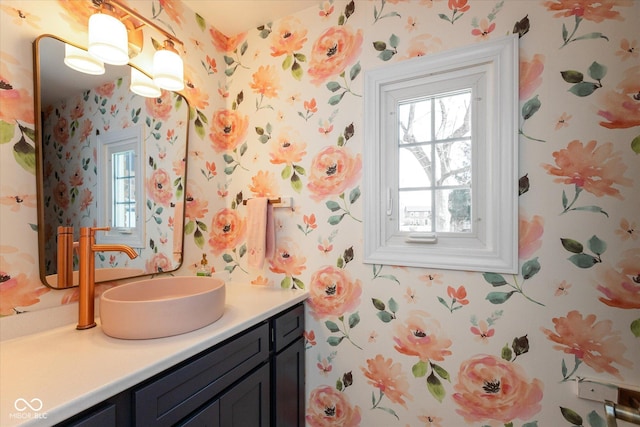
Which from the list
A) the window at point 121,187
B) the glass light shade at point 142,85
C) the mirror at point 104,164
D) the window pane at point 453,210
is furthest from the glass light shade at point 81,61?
the window pane at point 453,210

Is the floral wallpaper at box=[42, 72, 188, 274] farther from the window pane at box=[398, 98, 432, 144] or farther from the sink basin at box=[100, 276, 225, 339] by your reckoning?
the window pane at box=[398, 98, 432, 144]

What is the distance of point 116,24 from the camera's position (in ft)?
3.41

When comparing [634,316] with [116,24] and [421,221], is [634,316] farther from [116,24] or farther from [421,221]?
[116,24]

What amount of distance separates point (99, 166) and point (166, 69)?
20.2 inches

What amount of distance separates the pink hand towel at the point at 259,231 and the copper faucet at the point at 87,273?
0.60m

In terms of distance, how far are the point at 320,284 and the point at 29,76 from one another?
1404mm

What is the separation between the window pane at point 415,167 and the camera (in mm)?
1294

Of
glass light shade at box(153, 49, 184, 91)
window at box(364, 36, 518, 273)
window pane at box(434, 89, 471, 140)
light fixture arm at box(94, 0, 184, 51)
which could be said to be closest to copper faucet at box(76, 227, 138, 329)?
glass light shade at box(153, 49, 184, 91)

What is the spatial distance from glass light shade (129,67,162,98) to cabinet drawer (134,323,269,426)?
115cm

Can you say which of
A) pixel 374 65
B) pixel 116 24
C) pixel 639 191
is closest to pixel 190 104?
pixel 116 24

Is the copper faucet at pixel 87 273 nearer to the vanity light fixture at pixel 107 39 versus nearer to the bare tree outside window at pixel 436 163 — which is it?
the vanity light fixture at pixel 107 39

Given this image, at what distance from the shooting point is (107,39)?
101 centimetres

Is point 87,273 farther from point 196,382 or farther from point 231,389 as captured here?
point 231,389

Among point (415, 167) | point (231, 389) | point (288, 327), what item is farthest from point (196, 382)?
point (415, 167)
